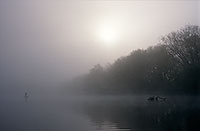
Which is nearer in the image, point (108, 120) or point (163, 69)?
point (108, 120)

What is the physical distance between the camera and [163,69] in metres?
63.4

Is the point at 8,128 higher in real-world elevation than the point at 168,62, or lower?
lower

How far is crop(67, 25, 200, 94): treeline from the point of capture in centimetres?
5066

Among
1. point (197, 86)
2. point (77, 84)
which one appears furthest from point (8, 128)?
point (77, 84)

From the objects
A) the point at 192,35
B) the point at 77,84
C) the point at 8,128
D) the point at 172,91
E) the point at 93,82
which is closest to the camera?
the point at 8,128

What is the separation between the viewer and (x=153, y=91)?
228 feet

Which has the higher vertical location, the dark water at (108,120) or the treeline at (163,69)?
the treeline at (163,69)

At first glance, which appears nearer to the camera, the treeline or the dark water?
the dark water

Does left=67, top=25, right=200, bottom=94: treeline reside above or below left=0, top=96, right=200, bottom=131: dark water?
above

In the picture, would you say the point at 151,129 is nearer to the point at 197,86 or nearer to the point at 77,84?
the point at 197,86

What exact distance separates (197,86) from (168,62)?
1237cm

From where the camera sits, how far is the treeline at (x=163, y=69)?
50.7m

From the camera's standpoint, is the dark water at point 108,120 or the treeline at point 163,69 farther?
the treeline at point 163,69

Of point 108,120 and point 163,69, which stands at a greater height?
point 163,69
